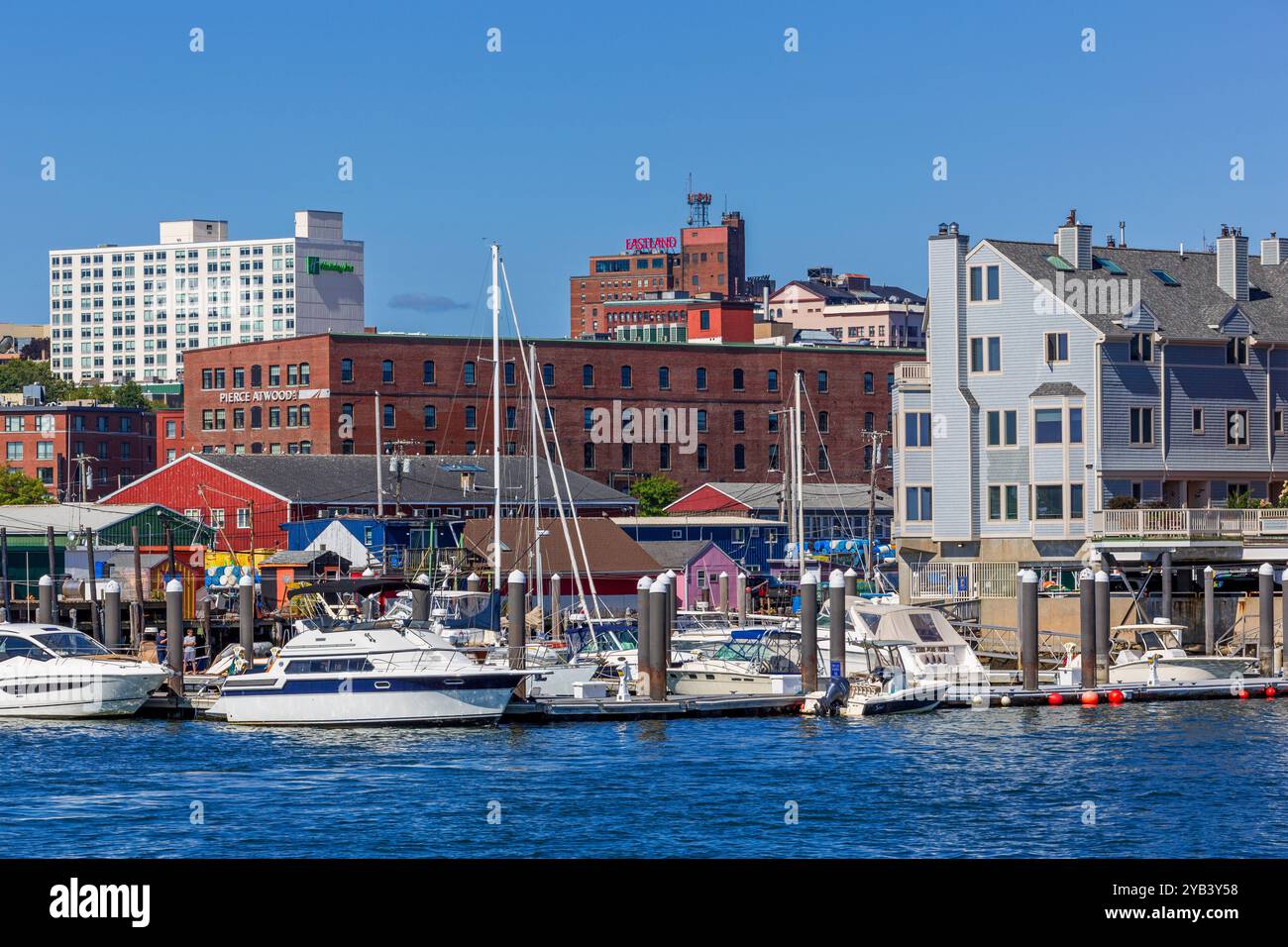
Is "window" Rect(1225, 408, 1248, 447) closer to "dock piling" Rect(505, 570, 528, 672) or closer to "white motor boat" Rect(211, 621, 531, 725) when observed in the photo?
"dock piling" Rect(505, 570, 528, 672)

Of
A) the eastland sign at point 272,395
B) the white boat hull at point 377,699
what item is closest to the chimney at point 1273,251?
the white boat hull at point 377,699

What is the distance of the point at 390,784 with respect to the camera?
35.2 m

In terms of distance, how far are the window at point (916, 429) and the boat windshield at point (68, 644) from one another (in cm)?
3441

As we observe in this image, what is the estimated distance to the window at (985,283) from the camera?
6869 cm

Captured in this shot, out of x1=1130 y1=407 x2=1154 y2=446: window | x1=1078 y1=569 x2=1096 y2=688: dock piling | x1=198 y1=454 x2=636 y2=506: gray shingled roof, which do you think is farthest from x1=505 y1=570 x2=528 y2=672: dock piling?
x1=198 y1=454 x2=636 y2=506: gray shingled roof

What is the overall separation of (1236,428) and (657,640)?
111 ft

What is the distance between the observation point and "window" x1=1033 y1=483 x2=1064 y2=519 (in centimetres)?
6700

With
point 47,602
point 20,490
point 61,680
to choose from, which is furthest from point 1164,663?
point 20,490

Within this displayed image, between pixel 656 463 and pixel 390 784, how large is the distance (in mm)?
102714

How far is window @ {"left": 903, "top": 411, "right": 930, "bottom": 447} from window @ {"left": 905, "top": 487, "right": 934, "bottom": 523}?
1.84 m

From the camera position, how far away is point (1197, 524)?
6275 centimetres

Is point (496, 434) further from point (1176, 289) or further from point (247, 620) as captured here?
point (1176, 289)
